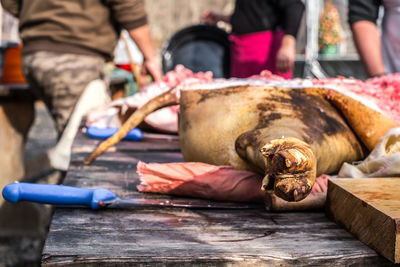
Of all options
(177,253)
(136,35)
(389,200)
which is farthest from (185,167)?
(136,35)

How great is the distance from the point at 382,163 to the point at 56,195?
950mm

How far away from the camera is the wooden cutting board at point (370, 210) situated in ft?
2.94

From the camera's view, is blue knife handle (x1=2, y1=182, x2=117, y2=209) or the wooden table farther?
blue knife handle (x1=2, y1=182, x2=117, y2=209)

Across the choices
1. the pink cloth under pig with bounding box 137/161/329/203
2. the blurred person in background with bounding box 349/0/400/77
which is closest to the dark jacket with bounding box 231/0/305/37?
the blurred person in background with bounding box 349/0/400/77

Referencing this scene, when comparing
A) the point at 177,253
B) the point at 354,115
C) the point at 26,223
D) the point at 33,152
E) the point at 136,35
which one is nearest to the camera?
the point at 177,253

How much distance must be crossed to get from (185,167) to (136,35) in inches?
76.6

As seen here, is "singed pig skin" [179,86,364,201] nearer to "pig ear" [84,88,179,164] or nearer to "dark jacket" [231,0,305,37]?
"pig ear" [84,88,179,164]

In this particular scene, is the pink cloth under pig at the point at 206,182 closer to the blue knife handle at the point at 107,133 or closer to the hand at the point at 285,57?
the blue knife handle at the point at 107,133

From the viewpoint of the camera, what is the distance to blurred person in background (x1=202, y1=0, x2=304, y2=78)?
11.3ft

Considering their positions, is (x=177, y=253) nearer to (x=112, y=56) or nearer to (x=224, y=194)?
(x=224, y=194)

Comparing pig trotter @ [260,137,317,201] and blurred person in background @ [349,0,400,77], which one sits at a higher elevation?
blurred person in background @ [349,0,400,77]

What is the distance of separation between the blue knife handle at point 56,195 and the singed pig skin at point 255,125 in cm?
40

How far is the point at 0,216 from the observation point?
128 inches

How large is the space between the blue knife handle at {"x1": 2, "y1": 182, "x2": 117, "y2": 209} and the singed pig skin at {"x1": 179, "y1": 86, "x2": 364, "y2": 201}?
0.40 meters
